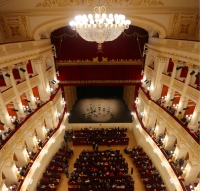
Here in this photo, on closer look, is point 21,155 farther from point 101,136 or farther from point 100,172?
point 101,136

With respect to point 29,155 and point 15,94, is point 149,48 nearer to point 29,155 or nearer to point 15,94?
point 15,94

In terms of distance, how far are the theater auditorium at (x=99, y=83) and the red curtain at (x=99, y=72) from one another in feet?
0.25

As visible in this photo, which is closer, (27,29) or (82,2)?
(82,2)

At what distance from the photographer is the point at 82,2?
9219mm

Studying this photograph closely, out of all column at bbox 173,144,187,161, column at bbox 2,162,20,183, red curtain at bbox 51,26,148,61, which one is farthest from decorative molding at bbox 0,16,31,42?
column at bbox 173,144,187,161

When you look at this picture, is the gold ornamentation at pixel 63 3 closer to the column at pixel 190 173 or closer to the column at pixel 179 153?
the column at pixel 179 153

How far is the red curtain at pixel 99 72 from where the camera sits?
45.2ft

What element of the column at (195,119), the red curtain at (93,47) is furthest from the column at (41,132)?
the column at (195,119)

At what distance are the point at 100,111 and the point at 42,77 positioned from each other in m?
7.57

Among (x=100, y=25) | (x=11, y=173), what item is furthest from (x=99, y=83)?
(x=100, y=25)

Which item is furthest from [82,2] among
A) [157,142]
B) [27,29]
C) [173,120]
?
[157,142]

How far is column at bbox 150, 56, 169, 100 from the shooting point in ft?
34.9

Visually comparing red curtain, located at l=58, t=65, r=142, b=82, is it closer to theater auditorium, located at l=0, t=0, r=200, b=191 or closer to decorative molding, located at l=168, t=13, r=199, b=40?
theater auditorium, located at l=0, t=0, r=200, b=191

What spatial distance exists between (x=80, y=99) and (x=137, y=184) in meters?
10.1
